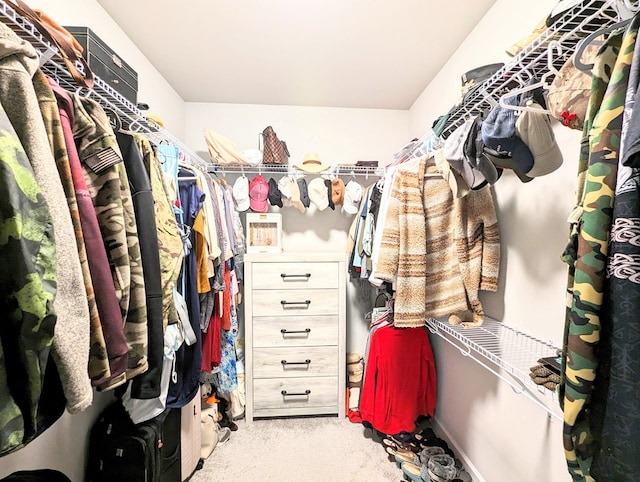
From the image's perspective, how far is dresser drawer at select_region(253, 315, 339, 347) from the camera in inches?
80.0

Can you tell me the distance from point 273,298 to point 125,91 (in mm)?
1392

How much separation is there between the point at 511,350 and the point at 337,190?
151 centimetres

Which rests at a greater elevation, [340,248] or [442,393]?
[340,248]

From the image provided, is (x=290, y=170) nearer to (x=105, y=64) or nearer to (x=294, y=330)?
(x=294, y=330)

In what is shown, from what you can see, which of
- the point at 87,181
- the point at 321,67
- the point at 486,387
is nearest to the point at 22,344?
the point at 87,181

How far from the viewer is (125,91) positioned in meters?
1.13

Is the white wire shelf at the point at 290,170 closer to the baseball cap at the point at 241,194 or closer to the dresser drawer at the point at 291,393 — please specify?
the baseball cap at the point at 241,194

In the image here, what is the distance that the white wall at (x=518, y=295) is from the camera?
1047 mm

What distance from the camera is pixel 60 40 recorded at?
2.43 ft

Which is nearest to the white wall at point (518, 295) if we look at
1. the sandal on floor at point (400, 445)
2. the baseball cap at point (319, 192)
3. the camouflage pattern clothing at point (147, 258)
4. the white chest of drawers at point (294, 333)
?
the sandal on floor at point (400, 445)

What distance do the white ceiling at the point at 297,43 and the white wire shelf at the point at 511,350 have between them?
1.51m

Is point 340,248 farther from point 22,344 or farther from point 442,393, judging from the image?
point 22,344

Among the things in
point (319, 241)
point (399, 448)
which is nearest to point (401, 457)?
point (399, 448)

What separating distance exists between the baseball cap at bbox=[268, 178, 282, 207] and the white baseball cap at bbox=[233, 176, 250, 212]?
0.17m
